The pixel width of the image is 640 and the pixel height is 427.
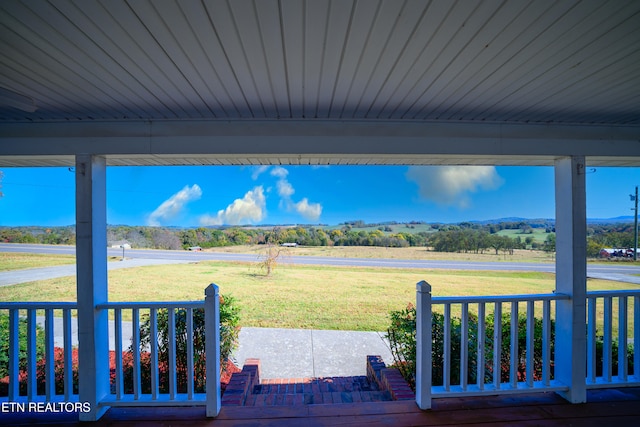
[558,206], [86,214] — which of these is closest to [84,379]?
[86,214]

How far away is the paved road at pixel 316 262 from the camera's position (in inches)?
195

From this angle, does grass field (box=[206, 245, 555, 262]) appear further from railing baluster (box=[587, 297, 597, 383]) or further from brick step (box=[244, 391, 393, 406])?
brick step (box=[244, 391, 393, 406])

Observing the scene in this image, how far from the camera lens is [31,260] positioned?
5.61 m

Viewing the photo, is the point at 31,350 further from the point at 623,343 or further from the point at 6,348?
the point at 623,343

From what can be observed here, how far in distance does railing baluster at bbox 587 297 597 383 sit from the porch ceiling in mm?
1202

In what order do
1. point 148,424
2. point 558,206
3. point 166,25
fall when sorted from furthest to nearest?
1. point 558,206
2. point 148,424
3. point 166,25

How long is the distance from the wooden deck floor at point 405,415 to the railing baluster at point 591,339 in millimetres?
174

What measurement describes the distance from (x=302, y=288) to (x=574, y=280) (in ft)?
19.1

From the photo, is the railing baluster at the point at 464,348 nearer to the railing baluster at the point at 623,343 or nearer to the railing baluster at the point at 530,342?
the railing baluster at the point at 530,342

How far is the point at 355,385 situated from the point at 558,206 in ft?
8.87

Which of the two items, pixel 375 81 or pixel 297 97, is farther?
pixel 297 97

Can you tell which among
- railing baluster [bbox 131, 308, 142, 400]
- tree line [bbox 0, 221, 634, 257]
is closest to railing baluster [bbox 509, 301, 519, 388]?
railing baluster [bbox 131, 308, 142, 400]

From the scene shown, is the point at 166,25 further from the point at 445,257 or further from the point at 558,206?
the point at 445,257

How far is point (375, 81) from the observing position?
63.6 inches
